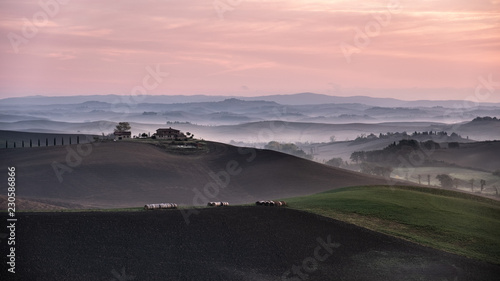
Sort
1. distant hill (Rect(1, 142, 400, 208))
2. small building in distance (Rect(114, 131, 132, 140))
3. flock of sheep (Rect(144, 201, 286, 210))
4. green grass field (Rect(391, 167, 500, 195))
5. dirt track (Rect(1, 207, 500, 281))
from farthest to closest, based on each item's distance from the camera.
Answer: green grass field (Rect(391, 167, 500, 195))
small building in distance (Rect(114, 131, 132, 140))
distant hill (Rect(1, 142, 400, 208))
flock of sheep (Rect(144, 201, 286, 210))
dirt track (Rect(1, 207, 500, 281))

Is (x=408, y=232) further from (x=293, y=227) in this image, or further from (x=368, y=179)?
(x=368, y=179)

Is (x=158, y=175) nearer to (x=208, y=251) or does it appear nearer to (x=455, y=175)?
(x=208, y=251)

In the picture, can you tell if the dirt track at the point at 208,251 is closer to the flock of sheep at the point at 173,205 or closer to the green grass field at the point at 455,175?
the flock of sheep at the point at 173,205

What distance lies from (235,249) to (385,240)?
12.0 metres

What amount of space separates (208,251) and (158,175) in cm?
6343

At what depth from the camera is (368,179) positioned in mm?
103625

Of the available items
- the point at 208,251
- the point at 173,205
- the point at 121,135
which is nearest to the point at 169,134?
the point at 121,135

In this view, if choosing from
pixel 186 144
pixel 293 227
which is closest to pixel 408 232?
pixel 293 227

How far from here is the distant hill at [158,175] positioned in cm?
8644

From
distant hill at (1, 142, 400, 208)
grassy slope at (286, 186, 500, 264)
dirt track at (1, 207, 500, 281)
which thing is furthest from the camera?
distant hill at (1, 142, 400, 208)

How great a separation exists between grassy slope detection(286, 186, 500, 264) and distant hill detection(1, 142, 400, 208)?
29531 millimetres

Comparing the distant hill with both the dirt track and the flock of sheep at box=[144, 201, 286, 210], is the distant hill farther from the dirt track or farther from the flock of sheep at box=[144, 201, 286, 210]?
the dirt track

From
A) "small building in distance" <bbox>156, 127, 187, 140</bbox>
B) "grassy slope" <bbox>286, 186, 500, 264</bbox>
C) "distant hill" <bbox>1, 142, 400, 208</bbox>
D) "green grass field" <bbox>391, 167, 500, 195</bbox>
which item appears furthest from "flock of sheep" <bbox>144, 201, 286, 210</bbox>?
"green grass field" <bbox>391, 167, 500, 195</bbox>

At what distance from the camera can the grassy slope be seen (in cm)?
4459
